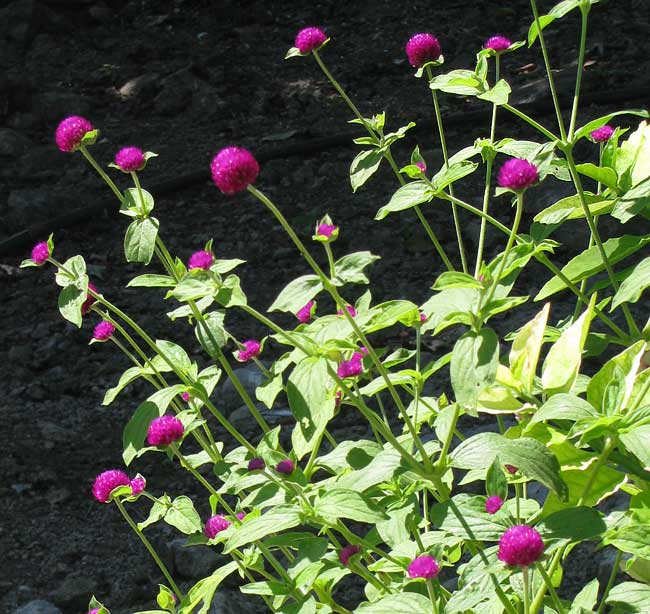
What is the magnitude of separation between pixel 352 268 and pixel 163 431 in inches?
18.2

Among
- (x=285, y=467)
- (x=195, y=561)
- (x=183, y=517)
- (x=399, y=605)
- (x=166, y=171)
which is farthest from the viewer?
(x=166, y=171)

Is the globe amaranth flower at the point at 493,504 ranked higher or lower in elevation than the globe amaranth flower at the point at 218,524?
higher

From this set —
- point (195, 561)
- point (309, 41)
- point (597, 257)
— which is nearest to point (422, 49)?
point (309, 41)

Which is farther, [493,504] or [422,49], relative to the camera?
[422,49]

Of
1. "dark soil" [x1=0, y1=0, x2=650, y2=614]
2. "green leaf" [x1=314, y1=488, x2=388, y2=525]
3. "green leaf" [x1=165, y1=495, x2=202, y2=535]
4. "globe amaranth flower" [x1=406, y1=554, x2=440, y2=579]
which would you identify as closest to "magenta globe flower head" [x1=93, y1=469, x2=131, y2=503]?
"green leaf" [x1=165, y1=495, x2=202, y2=535]

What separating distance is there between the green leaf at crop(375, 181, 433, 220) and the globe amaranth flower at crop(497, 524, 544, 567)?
0.55m

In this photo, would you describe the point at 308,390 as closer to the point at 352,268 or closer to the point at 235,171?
the point at 352,268

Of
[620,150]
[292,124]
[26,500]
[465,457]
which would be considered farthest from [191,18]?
[465,457]

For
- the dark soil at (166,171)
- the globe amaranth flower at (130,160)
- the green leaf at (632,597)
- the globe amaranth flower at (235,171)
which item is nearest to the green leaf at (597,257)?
the green leaf at (632,597)

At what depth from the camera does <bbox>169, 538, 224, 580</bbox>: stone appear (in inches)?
96.1

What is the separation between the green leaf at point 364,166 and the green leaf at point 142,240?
332 millimetres

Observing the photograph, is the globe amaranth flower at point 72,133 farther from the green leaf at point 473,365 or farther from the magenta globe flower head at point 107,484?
the green leaf at point 473,365

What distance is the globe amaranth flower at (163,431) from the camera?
145cm

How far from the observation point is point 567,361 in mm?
1216
